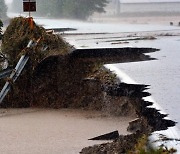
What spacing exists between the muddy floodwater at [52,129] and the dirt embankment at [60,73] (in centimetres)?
42

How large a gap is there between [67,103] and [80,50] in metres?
1.52

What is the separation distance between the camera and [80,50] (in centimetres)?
1242

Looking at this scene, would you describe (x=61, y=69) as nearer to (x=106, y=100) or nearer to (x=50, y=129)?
(x=106, y=100)

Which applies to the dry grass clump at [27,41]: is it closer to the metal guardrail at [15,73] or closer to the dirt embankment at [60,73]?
the dirt embankment at [60,73]

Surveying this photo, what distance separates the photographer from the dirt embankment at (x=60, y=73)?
10.7m

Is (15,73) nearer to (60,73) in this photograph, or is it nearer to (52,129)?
(60,73)

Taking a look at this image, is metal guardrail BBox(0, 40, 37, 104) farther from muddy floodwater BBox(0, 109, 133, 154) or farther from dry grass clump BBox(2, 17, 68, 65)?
muddy floodwater BBox(0, 109, 133, 154)

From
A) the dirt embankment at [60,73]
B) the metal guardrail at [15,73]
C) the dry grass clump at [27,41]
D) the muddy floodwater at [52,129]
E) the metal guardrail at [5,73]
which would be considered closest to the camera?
the muddy floodwater at [52,129]

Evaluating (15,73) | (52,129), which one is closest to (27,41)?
(15,73)

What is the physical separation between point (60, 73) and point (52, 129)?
123 inches

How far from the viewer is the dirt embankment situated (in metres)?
10.7

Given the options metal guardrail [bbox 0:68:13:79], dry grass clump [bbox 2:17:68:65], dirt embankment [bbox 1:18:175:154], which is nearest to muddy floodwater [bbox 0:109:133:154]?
dirt embankment [bbox 1:18:175:154]

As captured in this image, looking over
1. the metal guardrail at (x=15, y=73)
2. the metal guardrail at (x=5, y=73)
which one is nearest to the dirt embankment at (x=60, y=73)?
the metal guardrail at (x=15, y=73)

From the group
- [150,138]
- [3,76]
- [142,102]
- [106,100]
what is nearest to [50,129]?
[106,100]
